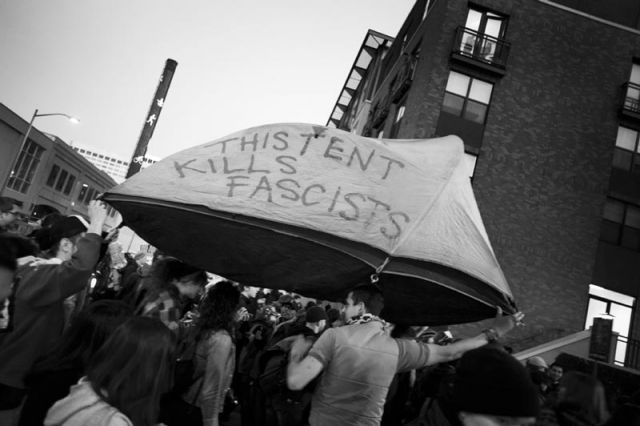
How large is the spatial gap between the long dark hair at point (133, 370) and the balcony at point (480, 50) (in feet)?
57.4

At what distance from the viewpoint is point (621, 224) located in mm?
16922

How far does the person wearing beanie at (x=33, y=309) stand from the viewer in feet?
8.55

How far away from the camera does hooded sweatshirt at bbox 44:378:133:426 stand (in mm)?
1770

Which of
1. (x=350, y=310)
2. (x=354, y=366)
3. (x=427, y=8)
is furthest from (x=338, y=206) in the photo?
(x=427, y=8)

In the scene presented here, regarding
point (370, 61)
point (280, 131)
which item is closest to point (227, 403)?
point (280, 131)

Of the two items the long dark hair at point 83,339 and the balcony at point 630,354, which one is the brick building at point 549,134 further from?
the long dark hair at point 83,339

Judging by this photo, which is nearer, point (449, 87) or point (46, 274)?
point (46, 274)

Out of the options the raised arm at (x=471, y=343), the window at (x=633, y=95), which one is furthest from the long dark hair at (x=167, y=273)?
the window at (x=633, y=95)

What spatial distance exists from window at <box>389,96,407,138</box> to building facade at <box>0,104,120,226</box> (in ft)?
55.9

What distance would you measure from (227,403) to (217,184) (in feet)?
14.5

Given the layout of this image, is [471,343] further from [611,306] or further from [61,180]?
[61,180]

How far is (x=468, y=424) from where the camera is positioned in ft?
6.34

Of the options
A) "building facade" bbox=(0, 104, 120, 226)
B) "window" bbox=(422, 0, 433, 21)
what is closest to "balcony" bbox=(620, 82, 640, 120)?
"window" bbox=(422, 0, 433, 21)

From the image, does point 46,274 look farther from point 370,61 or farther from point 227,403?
point 370,61
